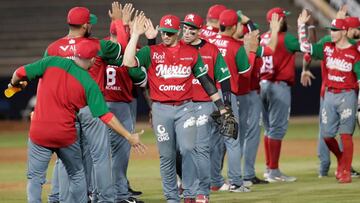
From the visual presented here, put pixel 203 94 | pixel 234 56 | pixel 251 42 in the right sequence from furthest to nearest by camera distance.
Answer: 1. pixel 251 42
2. pixel 234 56
3. pixel 203 94

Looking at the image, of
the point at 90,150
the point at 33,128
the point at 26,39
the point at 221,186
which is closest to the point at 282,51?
the point at 221,186

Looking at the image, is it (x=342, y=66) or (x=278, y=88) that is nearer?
(x=342, y=66)

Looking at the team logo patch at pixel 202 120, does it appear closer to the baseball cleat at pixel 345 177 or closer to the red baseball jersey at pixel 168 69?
the red baseball jersey at pixel 168 69

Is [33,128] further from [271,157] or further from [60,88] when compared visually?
[271,157]

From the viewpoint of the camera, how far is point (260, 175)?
14164mm

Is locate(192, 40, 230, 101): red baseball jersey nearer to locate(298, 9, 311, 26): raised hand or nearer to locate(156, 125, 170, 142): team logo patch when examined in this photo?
locate(156, 125, 170, 142): team logo patch

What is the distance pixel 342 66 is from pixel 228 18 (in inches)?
73.6

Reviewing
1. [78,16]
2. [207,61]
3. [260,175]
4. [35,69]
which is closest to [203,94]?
[207,61]

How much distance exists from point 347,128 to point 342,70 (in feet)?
2.59

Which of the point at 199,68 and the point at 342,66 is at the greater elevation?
the point at 199,68

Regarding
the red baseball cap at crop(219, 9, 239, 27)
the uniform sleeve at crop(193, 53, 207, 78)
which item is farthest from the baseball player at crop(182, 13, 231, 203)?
the red baseball cap at crop(219, 9, 239, 27)

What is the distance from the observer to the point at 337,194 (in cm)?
1143

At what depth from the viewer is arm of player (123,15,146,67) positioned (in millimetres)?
9781

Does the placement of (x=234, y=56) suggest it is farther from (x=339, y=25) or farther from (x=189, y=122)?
(x=189, y=122)
